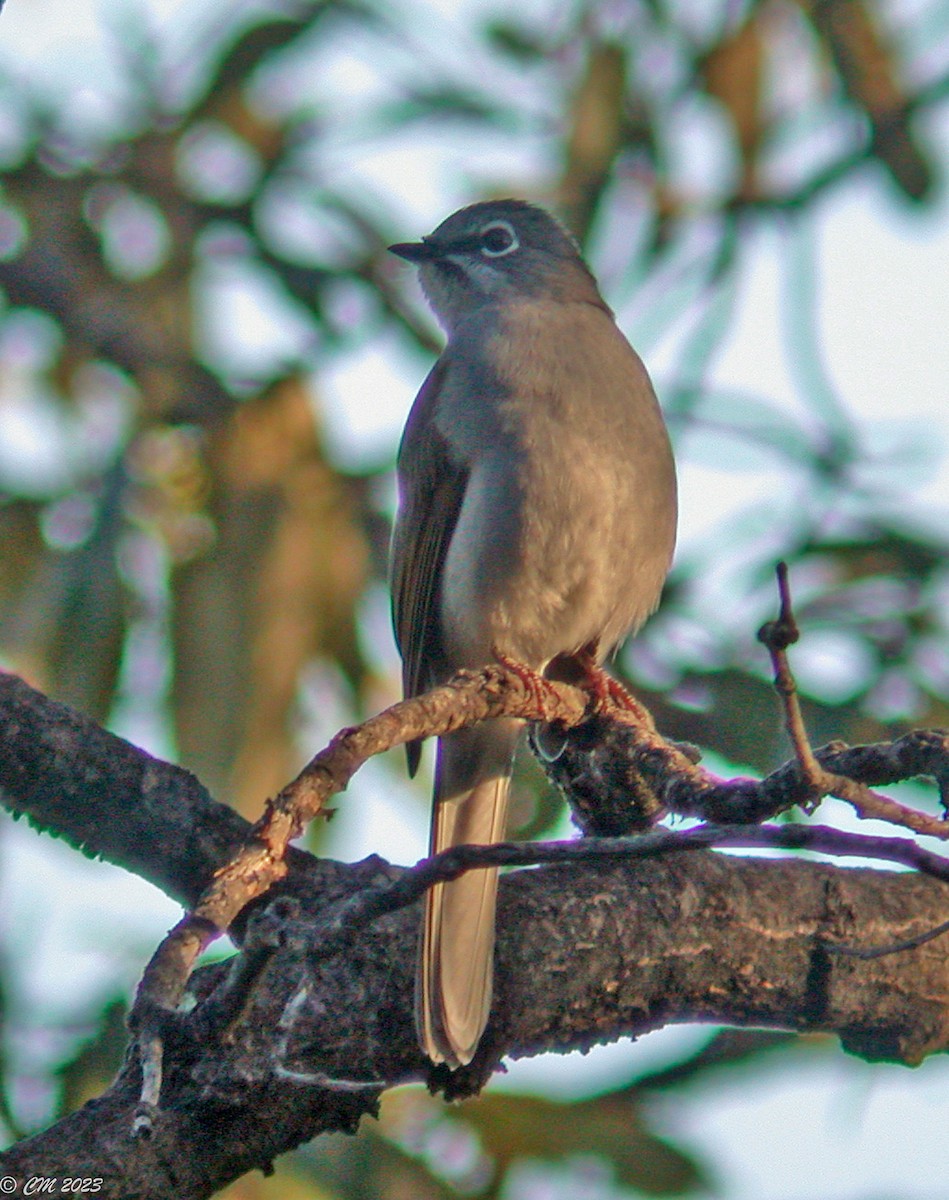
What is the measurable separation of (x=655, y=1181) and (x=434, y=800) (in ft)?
4.64

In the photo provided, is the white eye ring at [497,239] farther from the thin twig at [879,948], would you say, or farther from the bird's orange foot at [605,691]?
the thin twig at [879,948]

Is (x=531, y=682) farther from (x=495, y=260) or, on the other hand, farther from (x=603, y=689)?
(x=495, y=260)

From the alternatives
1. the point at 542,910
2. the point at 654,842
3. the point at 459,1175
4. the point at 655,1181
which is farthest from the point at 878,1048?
the point at 459,1175

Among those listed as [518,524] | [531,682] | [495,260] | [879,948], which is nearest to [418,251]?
[495,260]

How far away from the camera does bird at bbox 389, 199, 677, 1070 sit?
5.00 meters

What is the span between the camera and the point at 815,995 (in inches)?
141

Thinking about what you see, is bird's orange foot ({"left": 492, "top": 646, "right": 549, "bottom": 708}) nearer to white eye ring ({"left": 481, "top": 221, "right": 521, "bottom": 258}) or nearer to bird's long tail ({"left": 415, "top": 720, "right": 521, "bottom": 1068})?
bird's long tail ({"left": 415, "top": 720, "right": 521, "bottom": 1068})

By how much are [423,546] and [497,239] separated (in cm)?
171

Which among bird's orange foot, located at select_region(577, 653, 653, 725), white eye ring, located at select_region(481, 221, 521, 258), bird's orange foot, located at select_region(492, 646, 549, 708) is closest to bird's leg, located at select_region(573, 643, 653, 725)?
bird's orange foot, located at select_region(577, 653, 653, 725)

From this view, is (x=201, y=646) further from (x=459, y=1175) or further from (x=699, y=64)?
(x=699, y=64)

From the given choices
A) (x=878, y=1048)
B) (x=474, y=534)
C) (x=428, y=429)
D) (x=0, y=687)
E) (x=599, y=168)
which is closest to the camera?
(x=0, y=687)

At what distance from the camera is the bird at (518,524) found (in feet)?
16.4

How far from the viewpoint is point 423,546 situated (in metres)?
5.41

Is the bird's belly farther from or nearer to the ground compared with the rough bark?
farther from the ground
